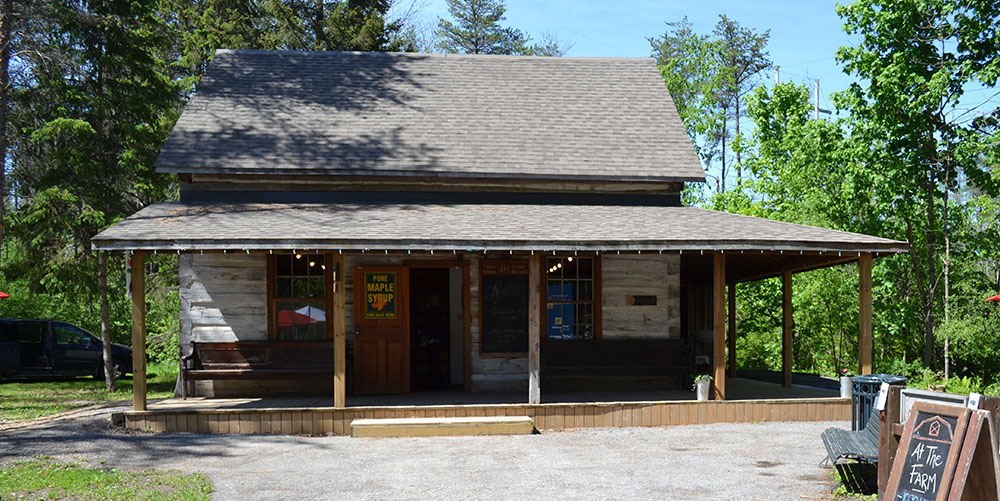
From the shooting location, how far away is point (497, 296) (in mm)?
13117

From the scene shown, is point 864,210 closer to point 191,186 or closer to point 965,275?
point 965,275

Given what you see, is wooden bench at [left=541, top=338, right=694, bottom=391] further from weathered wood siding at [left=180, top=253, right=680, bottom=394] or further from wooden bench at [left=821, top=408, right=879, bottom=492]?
wooden bench at [left=821, top=408, right=879, bottom=492]

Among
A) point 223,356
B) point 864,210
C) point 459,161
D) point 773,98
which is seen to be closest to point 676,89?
point 773,98

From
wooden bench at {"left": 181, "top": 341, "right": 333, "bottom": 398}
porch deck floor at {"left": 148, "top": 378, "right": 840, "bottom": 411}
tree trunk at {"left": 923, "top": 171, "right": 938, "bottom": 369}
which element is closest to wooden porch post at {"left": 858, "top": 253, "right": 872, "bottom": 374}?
porch deck floor at {"left": 148, "top": 378, "right": 840, "bottom": 411}

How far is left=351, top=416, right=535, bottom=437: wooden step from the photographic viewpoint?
33.7 feet

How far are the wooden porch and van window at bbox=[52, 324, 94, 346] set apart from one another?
26.1 ft

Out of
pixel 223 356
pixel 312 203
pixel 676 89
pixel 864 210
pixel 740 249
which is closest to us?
pixel 740 249

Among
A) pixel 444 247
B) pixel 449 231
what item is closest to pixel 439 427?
pixel 444 247

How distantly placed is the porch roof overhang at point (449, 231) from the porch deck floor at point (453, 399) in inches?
Answer: 92.9

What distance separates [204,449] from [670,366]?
656 cm

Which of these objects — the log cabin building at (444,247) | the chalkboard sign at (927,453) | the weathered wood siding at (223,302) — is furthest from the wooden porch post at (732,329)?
the chalkboard sign at (927,453)

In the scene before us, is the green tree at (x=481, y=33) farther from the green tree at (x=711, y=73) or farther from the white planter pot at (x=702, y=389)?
the white planter pot at (x=702, y=389)

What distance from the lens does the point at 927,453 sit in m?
5.85

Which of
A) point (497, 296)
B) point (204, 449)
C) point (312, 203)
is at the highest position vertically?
point (312, 203)
